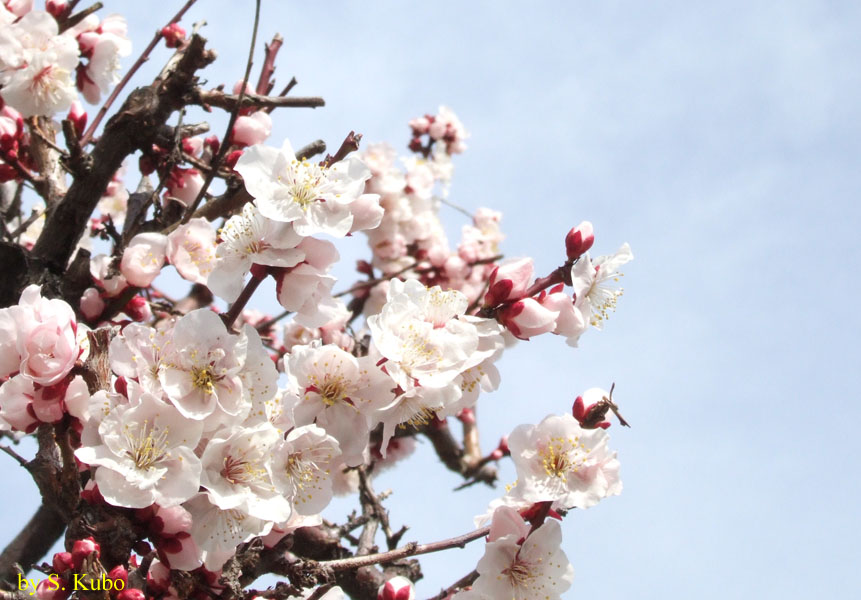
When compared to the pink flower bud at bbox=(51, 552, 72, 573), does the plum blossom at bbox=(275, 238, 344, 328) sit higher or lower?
higher

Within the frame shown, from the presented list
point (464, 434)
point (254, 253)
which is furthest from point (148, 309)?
point (464, 434)

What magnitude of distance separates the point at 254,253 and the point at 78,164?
1.31 m

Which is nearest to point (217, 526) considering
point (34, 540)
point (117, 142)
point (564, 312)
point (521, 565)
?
point (521, 565)

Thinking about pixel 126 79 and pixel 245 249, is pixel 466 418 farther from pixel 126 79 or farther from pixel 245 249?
pixel 245 249

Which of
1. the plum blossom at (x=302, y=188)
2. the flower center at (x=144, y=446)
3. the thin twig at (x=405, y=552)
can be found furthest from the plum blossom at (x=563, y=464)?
the flower center at (x=144, y=446)

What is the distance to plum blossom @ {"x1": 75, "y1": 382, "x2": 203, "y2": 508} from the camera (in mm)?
1694

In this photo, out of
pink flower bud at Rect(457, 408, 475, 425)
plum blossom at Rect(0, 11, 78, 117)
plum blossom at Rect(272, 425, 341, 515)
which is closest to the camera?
plum blossom at Rect(272, 425, 341, 515)

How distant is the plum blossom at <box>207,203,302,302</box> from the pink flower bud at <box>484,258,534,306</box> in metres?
0.50

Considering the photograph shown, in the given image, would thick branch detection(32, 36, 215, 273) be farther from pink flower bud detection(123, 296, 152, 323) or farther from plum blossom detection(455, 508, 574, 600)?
plum blossom detection(455, 508, 574, 600)

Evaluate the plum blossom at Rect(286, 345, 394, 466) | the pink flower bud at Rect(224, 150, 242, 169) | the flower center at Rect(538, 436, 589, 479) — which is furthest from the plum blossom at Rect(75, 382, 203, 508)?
the pink flower bud at Rect(224, 150, 242, 169)

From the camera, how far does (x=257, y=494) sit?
6.06 feet

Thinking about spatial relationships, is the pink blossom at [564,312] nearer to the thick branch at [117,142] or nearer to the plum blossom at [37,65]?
the thick branch at [117,142]

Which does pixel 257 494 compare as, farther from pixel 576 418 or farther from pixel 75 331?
pixel 576 418

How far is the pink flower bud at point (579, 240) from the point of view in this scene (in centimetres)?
213
